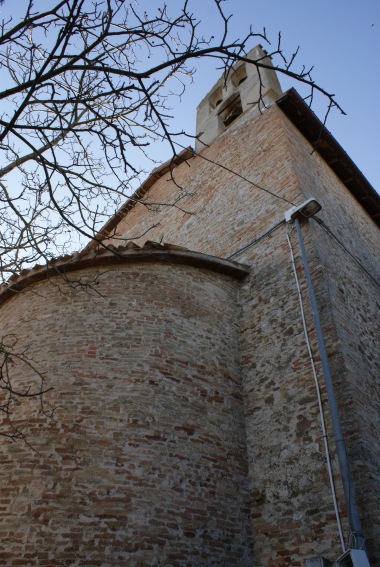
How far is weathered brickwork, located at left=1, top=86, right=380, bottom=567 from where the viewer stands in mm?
4492

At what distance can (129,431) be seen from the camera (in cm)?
511

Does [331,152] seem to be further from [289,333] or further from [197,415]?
[197,415]

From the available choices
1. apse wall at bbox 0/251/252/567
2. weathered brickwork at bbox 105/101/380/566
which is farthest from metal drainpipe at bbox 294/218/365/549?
apse wall at bbox 0/251/252/567

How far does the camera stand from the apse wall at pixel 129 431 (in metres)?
4.42

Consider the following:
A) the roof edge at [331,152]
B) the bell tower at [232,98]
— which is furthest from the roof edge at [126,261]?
the bell tower at [232,98]

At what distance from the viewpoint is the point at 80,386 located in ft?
17.7

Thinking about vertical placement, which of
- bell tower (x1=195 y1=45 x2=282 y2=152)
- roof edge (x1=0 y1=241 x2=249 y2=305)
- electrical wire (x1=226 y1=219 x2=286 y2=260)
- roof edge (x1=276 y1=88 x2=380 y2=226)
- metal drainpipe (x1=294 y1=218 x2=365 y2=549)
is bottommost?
metal drainpipe (x1=294 y1=218 x2=365 y2=549)

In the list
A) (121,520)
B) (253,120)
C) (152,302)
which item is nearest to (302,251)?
(152,302)

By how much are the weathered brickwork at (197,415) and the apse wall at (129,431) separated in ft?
0.05

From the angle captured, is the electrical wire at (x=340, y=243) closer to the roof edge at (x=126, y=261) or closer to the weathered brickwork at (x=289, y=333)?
the weathered brickwork at (x=289, y=333)

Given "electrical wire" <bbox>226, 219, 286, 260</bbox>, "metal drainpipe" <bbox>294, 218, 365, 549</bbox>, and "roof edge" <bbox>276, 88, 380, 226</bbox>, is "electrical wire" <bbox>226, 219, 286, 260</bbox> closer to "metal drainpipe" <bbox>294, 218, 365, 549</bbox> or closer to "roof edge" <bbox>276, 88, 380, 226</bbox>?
"metal drainpipe" <bbox>294, 218, 365, 549</bbox>

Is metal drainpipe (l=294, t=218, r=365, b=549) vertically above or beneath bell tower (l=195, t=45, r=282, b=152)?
beneath

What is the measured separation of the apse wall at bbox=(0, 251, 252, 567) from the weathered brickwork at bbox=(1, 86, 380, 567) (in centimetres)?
2

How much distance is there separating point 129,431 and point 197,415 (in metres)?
0.95
